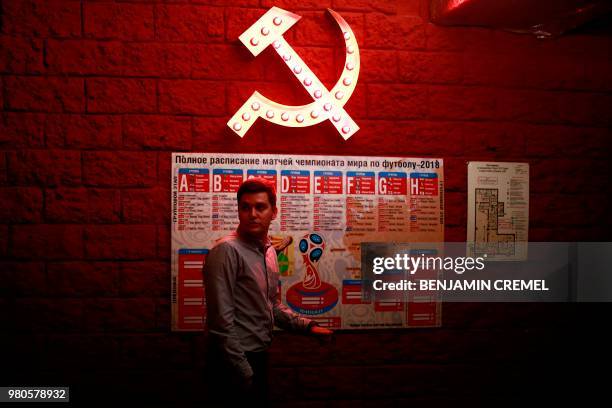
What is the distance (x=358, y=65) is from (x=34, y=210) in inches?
91.2

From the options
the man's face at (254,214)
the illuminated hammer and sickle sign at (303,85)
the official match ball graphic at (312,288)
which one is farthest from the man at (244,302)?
the illuminated hammer and sickle sign at (303,85)

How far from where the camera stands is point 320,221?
2932mm

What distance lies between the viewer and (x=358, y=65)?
114 inches

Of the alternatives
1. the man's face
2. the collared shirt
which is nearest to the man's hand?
the collared shirt

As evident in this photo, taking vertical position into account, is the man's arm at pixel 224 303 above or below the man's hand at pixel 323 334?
above

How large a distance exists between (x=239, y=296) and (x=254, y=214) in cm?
42

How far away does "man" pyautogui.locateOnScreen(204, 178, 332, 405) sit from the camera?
1.98 meters

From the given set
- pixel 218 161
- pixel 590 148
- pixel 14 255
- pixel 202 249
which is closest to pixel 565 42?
pixel 590 148

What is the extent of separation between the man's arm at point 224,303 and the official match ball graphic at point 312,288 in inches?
34.3

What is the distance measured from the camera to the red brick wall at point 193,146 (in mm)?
2781

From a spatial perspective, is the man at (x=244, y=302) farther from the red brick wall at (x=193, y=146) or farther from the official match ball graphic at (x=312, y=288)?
the red brick wall at (x=193, y=146)

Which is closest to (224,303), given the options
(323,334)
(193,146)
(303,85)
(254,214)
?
(254,214)

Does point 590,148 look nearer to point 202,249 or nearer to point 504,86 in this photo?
point 504,86

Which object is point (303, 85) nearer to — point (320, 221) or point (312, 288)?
point (320, 221)
